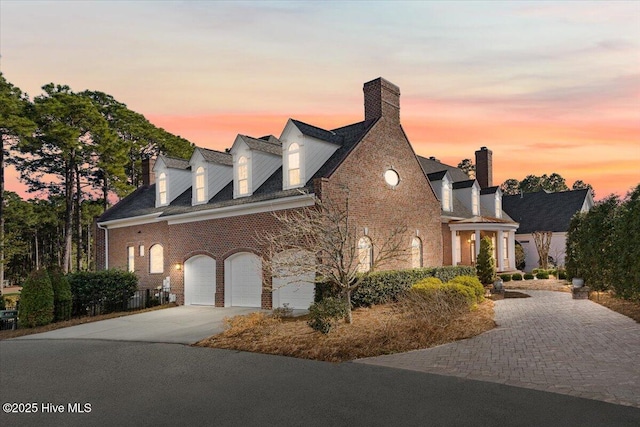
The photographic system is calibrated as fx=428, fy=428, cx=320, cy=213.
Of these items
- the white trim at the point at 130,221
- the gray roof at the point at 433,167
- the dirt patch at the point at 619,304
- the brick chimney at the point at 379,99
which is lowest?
the dirt patch at the point at 619,304

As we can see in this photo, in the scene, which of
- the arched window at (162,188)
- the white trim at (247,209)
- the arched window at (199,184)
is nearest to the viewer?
the white trim at (247,209)

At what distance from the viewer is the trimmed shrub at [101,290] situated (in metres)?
18.9

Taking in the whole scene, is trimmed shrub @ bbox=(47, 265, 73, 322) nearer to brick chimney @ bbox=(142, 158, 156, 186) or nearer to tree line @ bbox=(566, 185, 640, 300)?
brick chimney @ bbox=(142, 158, 156, 186)

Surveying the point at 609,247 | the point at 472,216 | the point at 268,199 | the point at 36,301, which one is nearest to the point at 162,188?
the point at 36,301

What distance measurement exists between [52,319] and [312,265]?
448 inches

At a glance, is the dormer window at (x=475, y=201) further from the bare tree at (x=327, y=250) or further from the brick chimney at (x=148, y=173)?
the brick chimney at (x=148, y=173)

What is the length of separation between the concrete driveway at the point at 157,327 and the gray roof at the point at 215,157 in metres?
7.39

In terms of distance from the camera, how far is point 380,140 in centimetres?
1970

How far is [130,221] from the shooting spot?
2564 cm

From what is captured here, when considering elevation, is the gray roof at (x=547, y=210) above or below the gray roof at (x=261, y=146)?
below

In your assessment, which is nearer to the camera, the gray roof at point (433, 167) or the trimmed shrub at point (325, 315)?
the trimmed shrub at point (325, 315)

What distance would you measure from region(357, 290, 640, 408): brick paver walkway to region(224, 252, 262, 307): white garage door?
9629mm

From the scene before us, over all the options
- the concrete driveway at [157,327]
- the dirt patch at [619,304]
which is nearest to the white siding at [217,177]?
the concrete driveway at [157,327]

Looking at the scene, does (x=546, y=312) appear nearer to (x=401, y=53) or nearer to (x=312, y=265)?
(x=312, y=265)
